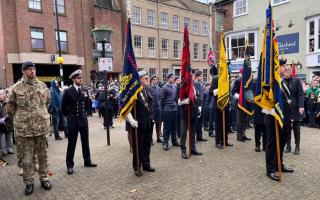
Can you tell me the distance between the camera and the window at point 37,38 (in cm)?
2228

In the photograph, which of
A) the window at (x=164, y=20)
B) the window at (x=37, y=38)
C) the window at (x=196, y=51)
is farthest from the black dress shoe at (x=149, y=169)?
the window at (x=196, y=51)

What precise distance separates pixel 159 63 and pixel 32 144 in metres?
27.3

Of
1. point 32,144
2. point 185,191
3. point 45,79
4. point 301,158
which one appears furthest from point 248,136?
point 45,79

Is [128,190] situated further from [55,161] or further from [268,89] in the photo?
[268,89]

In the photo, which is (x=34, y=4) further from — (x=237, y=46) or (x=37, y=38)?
(x=237, y=46)

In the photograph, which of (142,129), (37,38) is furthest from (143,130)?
(37,38)

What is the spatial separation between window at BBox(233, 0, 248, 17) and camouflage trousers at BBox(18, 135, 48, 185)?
20.4 meters

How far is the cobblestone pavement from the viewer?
14.3ft

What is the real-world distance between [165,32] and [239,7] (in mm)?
11878

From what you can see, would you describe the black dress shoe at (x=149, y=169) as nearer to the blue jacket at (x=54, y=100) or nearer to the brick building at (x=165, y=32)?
the blue jacket at (x=54, y=100)

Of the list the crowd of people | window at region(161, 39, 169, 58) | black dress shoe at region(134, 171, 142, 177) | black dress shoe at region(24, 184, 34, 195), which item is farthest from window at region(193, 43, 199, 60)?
black dress shoe at region(24, 184, 34, 195)

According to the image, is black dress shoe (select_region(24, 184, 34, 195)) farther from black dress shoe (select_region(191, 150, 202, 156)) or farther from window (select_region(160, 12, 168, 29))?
window (select_region(160, 12, 168, 29))

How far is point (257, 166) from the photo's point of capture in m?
5.61

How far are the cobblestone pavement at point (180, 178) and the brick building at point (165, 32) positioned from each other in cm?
2313
